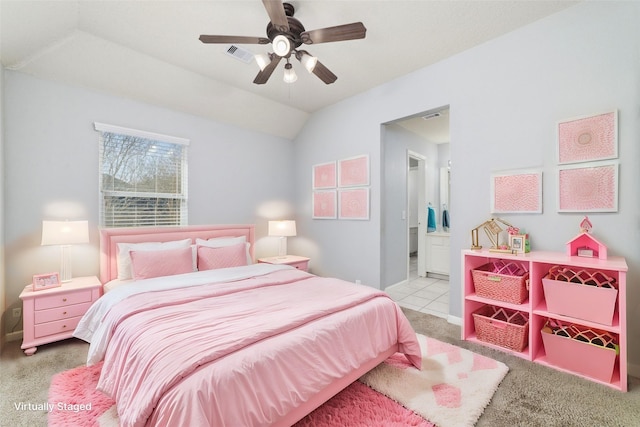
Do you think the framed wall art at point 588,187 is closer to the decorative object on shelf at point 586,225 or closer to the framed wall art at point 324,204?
the decorative object on shelf at point 586,225

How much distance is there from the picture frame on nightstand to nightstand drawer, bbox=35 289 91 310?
5.4 inches

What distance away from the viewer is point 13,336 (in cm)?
259

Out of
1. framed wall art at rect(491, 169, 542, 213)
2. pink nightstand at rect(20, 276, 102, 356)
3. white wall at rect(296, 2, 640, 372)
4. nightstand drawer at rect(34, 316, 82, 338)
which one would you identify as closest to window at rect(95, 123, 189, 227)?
pink nightstand at rect(20, 276, 102, 356)

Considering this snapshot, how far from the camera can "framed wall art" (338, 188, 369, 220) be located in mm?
3896

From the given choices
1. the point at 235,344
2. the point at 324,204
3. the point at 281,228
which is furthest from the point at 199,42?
the point at 235,344

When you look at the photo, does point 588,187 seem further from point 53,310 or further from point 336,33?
point 53,310

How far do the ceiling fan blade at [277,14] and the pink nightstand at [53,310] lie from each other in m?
2.86

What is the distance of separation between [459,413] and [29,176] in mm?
4157

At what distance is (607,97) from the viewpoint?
216cm

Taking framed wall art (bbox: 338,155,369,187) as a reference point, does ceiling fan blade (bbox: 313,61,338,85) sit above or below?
above

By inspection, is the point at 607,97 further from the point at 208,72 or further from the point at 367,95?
the point at 208,72

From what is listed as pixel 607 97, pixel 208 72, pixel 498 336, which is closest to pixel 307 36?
pixel 208 72

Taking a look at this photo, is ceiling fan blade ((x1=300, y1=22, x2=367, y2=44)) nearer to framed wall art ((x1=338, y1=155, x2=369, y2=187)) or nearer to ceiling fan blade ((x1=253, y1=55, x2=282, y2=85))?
ceiling fan blade ((x1=253, y1=55, x2=282, y2=85))

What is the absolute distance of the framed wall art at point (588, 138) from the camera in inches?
83.7
